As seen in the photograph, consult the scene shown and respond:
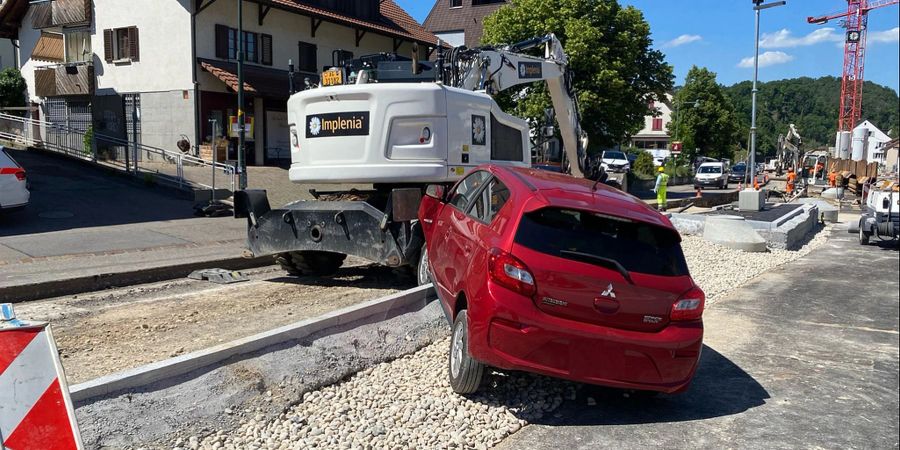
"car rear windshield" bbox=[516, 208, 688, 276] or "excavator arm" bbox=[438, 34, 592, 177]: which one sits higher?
"excavator arm" bbox=[438, 34, 592, 177]

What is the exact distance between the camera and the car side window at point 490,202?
568cm

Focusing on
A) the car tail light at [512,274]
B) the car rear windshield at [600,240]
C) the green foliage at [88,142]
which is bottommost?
the car tail light at [512,274]

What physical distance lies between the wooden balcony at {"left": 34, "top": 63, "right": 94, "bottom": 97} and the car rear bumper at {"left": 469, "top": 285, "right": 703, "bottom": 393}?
29030mm

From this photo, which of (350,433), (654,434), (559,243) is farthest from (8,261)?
(654,434)

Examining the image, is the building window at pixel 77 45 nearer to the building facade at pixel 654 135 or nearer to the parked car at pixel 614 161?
the parked car at pixel 614 161

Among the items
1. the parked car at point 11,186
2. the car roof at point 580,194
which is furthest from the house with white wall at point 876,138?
the parked car at point 11,186

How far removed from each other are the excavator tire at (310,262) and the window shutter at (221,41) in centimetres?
1962

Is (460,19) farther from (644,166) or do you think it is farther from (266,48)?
(266,48)

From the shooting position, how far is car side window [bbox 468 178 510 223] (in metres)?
5.68

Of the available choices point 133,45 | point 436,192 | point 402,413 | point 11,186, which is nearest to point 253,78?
point 133,45

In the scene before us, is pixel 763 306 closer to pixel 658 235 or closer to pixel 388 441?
pixel 658 235

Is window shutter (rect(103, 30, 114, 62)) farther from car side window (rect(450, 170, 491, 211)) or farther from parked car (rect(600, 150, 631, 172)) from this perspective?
car side window (rect(450, 170, 491, 211))

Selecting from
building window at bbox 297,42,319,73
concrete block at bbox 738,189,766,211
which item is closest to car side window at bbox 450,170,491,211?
concrete block at bbox 738,189,766,211

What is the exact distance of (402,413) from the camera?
16.7 ft
